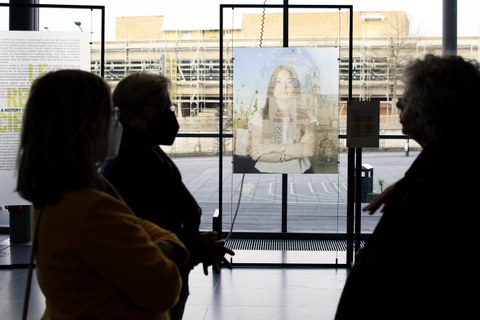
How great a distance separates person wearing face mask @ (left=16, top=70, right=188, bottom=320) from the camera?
4.41 ft

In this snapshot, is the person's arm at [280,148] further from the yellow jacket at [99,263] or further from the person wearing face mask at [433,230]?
the yellow jacket at [99,263]

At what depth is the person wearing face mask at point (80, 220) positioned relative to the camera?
1345 millimetres

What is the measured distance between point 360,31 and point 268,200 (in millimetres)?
2565

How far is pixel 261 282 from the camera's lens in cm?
567

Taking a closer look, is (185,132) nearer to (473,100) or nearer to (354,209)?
(354,209)

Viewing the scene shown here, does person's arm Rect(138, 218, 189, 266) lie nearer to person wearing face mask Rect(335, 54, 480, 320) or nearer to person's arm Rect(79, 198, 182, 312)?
person's arm Rect(79, 198, 182, 312)

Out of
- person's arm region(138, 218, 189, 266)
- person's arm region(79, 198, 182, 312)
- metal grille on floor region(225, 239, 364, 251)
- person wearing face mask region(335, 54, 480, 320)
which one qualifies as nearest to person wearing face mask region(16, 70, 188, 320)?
person's arm region(79, 198, 182, 312)

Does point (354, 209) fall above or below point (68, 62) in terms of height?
below

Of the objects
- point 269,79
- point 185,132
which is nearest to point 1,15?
point 185,132

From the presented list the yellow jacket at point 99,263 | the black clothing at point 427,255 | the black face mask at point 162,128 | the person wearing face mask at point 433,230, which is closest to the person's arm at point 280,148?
the black face mask at point 162,128

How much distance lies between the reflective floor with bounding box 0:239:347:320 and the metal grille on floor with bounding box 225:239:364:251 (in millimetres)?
541

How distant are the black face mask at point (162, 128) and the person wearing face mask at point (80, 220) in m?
0.88

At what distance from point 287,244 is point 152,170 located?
5.38 meters

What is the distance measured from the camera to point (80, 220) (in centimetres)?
133
